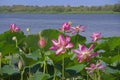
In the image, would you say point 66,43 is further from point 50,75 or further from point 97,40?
point 97,40

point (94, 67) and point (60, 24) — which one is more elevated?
point (94, 67)

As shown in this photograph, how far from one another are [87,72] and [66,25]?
451 millimetres

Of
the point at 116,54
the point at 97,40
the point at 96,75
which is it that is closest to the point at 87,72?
the point at 96,75

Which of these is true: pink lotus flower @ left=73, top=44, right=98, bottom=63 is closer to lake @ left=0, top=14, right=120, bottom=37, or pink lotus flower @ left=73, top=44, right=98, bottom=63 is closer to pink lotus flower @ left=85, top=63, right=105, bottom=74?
pink lotus flower @ left=85, top=63, right=105, bottom=74

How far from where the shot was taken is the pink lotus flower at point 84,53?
74.0 inches

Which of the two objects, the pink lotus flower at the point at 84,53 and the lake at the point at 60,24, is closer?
the pink lotus flower at the point at 84,53

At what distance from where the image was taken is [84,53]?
74.1 inches

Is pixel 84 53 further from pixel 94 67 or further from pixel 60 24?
pixel 60 24

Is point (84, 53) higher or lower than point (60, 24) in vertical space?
higher

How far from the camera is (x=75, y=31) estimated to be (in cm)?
246

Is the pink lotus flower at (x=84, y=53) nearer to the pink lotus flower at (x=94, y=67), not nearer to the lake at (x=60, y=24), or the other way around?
the pink lotus flower at (x=94, y=67)

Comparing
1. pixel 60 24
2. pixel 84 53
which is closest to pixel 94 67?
pixel 84 53

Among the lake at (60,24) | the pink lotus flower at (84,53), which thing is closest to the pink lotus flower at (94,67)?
the pink lotus flower at (84,53)

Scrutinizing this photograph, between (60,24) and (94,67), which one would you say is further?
(60,24)
